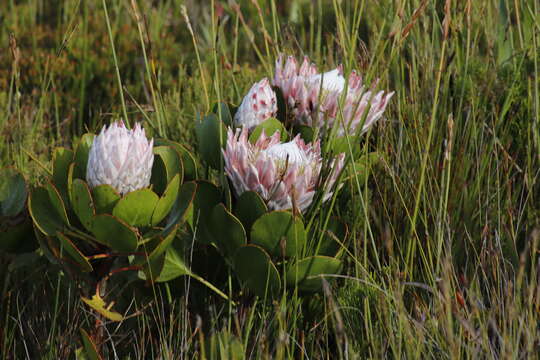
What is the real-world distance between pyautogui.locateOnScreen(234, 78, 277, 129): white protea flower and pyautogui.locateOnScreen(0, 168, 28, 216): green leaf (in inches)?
18.1

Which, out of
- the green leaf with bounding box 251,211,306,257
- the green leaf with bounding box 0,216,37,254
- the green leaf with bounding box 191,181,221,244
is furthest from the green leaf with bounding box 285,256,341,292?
the green leaf with bounding box 0,216,37,254

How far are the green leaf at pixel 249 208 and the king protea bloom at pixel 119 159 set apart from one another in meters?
0.19

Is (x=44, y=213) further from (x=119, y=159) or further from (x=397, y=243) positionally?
(x=397, y=243)

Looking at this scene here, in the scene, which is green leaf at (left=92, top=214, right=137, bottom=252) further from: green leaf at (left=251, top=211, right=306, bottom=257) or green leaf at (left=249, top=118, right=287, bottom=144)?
green leaf at (left=249, top=118, right=287, bottom=144)

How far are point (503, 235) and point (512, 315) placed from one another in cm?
51

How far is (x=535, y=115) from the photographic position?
1676 mm

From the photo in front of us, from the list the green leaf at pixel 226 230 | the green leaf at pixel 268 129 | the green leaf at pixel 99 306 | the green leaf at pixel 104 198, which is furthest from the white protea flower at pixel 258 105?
the green leaf at pixel 99 306

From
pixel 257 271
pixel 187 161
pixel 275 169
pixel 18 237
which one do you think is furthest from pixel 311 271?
pixel 18 237

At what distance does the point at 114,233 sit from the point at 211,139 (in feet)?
1.11

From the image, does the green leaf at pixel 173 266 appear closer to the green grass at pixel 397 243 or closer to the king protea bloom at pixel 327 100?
the green grass at pixel 397 243

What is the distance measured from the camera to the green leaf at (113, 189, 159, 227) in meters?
1.14

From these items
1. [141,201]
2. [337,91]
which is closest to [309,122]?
[337,91]

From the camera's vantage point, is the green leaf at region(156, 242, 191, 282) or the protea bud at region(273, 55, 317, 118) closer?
the green leaf at region(156, 242, 191, 282)

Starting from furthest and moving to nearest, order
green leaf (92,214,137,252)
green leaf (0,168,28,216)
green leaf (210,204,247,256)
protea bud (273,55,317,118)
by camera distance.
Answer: protea bud (273,55,317,118)
green leaf (0,168,28,216)
green leaf (210,204,247,256)
green leaf (92,214,137,252)
